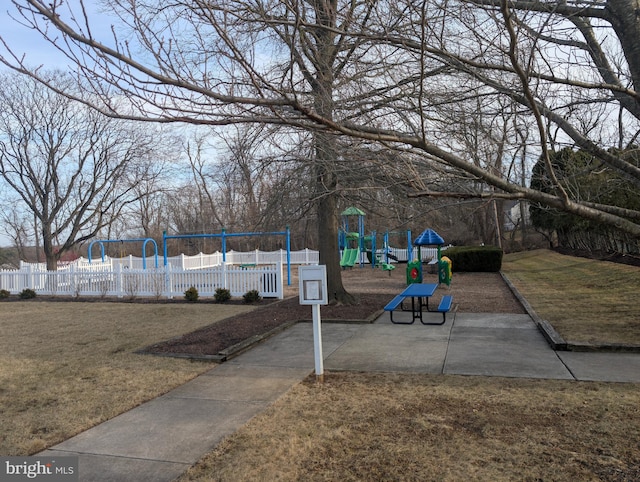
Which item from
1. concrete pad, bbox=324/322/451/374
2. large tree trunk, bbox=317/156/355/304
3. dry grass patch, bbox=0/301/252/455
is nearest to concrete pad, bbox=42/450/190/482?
dry grass patch, bbox=0/301/252/455

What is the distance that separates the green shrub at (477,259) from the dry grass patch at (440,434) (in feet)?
59.7

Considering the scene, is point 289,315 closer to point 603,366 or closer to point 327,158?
point 327,158

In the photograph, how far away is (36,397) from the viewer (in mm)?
5695

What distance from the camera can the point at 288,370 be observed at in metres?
6.55

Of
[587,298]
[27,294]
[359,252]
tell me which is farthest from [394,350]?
[359,252]

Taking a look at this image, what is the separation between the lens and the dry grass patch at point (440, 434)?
3.61 meters

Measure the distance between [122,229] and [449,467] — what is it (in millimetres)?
47030

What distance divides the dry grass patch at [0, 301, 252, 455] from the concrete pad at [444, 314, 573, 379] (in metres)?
3.65

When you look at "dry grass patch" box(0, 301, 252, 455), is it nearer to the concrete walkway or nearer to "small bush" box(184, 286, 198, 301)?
the concrete walkway

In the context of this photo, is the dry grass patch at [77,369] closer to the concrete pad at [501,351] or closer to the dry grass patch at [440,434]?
the dry grass patch at [440,434]

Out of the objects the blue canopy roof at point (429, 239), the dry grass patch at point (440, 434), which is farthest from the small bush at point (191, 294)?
the dry grass patch at point (440, 434)

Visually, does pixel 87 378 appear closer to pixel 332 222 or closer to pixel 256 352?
pixel 256 352

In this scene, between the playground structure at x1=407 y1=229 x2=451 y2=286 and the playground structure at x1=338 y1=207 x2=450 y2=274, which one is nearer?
the playground structure at x1=407 y1=229 x2=451 y2=286

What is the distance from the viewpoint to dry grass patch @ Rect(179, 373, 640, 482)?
3.61 meters
